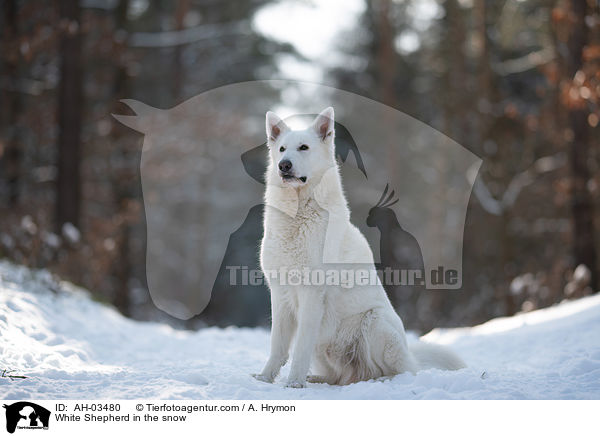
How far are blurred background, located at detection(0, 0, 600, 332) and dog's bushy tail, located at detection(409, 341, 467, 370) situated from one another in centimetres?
529

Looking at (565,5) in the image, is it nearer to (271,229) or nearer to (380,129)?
(380,129)

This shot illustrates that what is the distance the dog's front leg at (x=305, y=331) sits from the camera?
385 cm

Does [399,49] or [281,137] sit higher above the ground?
[399,49]

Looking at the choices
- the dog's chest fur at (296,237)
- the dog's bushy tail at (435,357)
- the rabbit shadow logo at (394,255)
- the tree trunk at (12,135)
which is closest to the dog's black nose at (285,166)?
the dog's chest fur at (296,237)

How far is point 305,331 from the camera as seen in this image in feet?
12.6

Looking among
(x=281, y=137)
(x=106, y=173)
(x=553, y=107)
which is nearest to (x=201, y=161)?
(x=106, y=173)

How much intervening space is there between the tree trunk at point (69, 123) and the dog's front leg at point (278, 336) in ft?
24.8

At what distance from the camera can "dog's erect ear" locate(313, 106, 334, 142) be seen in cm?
426

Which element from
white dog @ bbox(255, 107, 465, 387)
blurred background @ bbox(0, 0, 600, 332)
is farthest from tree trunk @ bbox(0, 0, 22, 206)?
white dog @ bbox(255, 107, 465, 387)

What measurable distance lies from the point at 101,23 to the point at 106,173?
11.0 feet

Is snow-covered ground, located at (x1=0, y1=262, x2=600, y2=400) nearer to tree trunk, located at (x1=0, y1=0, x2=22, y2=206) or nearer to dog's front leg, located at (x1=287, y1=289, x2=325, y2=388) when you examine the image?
dog's front leg, located at (x1=287, y1=289, x2=325, y2=388)

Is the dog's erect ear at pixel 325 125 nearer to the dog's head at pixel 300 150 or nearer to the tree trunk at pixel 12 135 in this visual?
the dog's head at pixel 300 150

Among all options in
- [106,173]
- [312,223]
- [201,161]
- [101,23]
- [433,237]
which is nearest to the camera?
[312,223]
